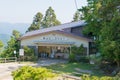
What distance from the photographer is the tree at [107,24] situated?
26500mm

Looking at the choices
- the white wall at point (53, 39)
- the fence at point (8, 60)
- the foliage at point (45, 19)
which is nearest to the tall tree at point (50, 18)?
the foliage at point (45, 19)

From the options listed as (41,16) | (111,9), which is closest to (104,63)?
(111,9)

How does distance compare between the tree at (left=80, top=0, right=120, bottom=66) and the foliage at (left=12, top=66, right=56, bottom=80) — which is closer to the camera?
the foliage at (left=12, top=66, right=56, bottom=80)

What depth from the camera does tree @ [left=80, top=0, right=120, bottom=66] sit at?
26500 mm

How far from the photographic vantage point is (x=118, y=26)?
2697 cm

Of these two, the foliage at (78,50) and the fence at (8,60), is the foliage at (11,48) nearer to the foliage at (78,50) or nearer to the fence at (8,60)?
the fence at (8,60)

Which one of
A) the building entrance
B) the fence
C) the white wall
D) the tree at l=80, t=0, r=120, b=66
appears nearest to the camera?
the tree at l=80, t=0, r=120, b=66

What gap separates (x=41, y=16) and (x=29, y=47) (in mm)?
30006

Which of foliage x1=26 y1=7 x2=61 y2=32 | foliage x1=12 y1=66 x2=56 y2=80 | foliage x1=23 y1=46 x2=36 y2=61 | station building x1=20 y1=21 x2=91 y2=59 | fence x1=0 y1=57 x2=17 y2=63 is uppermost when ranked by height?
foliage x1=26 y1=7 x2=61 y2=32

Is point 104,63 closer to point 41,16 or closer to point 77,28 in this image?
point 77,28

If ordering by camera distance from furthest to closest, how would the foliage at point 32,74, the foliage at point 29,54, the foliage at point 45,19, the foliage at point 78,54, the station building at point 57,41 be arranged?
the foliage at point 45,19 < the station building at point 57,41 < the foliage at point 29,54 < the foliage at point 78,54 < the foliage at point 32,74

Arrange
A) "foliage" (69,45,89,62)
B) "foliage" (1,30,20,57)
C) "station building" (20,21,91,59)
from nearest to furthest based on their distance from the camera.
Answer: "foliage" (69,45,89,62)
"station building" (20,21,91,59)
"foliage" (1,30,20,57)

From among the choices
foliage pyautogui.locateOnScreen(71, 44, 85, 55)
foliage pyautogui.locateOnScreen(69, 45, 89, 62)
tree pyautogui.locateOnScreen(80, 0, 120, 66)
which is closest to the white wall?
foliage pyautogui.locateOnScreen(71, 44, 85, 55)

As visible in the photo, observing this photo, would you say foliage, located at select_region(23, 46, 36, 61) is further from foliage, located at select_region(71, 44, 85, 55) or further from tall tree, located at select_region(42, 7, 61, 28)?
tall tree, located at select_region(42, 7, 61, 28)
